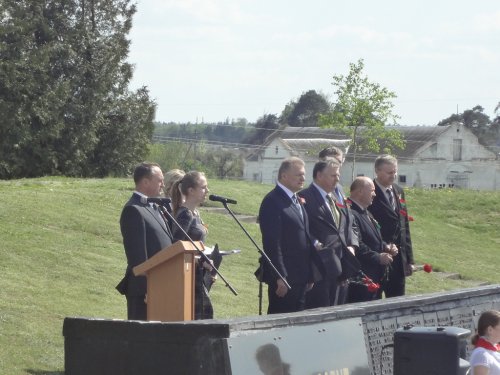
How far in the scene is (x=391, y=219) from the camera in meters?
11.6

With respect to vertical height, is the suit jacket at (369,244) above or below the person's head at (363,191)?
below

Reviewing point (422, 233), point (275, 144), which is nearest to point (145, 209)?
point (422, 233)

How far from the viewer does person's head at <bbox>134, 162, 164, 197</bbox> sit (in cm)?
846

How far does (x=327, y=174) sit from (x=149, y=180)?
210 centimetres

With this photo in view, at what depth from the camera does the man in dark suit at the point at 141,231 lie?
8336mm

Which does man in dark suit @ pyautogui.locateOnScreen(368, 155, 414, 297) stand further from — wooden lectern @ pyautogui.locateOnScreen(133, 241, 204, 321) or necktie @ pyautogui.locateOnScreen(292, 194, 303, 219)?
wooden lectern @ pyautogui.locateOnScreen(133, 241, 204, 321)

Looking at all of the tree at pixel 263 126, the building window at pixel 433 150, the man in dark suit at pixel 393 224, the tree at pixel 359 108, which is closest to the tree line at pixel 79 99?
the tree at pixel 359 108

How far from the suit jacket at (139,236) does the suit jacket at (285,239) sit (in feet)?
4.01

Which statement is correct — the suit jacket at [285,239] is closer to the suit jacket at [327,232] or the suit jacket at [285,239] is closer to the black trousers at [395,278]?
the suit jacket at [327,232]

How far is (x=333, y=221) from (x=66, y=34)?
4928cm

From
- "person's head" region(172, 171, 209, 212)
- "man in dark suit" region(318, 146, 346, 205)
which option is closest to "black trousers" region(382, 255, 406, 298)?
"man in dark suit" region(318, 146, 346, 205)

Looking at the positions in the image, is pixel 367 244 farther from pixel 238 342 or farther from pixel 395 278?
pixel 238 342

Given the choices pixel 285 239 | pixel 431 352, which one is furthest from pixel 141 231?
pixel 431 352

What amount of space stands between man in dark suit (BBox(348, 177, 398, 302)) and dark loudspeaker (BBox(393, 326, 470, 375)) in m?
4.40
